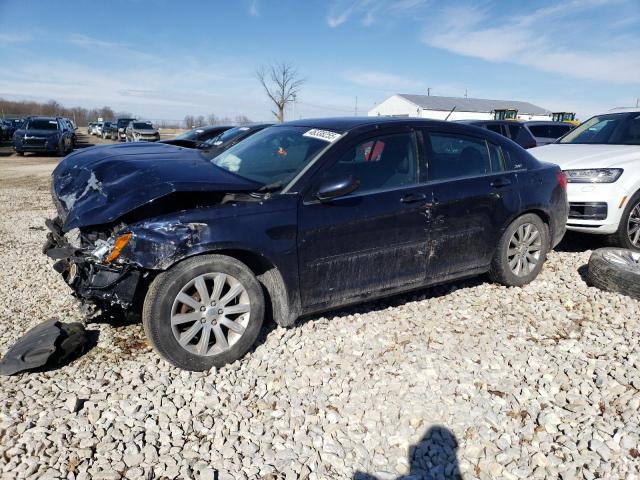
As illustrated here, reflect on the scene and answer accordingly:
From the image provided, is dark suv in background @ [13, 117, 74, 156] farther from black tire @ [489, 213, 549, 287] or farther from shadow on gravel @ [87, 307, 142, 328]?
black tire @ [489, 213, 549, 287]

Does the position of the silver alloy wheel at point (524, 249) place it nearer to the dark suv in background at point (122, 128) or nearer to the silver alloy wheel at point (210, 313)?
the silver alloy wheel at point (210, 313)

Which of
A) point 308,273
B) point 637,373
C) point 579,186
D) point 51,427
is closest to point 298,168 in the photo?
point 308,273

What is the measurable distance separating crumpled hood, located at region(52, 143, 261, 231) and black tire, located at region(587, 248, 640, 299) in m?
3.64

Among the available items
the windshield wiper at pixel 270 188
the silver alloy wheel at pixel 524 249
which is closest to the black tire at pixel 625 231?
Answer: the silver alloy wheel at pixel 524 249

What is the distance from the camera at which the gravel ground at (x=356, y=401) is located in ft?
8.48

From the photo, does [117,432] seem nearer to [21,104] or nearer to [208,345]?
[208,345]

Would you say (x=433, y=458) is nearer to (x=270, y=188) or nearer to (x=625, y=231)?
(x=270, y=188)

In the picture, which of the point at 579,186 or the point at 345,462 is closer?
the point at 345,462

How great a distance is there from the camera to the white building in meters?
53.4

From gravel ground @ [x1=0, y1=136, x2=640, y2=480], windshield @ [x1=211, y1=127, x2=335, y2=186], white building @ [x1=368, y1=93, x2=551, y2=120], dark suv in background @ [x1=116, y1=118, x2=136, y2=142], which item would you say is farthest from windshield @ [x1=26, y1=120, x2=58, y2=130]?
white building @ [x1=368, y1=93, x2=551, y2=120]

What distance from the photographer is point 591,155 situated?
6.19 meters

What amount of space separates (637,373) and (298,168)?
2.86 metres

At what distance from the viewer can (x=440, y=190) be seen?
4.20 meters

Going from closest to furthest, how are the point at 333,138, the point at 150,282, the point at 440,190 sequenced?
the point at 150,282
the point at 333,138
the point at 440,190
